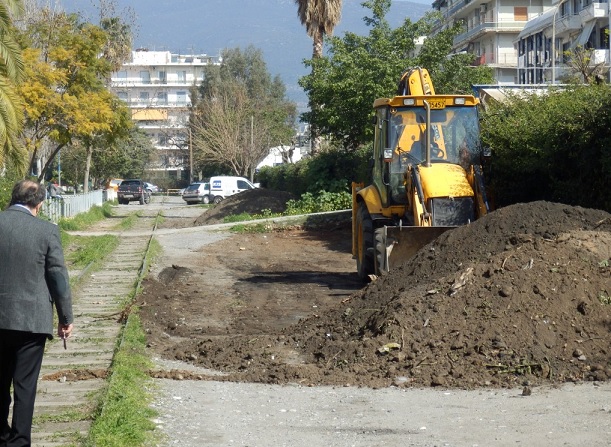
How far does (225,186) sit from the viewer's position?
62.5 meters

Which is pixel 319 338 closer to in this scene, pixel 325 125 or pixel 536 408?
pixel 536 408

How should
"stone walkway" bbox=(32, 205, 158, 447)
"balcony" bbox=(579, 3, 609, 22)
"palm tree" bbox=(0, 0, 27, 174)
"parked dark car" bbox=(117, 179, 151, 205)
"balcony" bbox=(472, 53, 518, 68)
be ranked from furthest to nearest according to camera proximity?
1. "balcony" bbox=(472, 53, 518, 68)
2. "parked dark car" bbox=(117, 179, 151, 205)
3. "balcony" bbox=(579, 3, 609, 22)
4. "palm tree" bbox=(0, 0, 27, 174)
5. "stone walkway" bbox=(32, 205, 158, 447)

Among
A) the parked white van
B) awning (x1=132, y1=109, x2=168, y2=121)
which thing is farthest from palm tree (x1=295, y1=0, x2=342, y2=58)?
awning (x1=132, y1=109, x2=168, y2=121)

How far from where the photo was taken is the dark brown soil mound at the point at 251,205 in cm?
4069

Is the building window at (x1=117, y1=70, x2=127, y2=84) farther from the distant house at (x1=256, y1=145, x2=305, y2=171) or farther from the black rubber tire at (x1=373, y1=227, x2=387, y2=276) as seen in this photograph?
the black rubber tire at (x1=373, y1=227, x2=387, y2=276)

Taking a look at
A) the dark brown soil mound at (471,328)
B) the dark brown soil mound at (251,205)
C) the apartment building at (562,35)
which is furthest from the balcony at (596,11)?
the dark brown soil mound at (471,328)

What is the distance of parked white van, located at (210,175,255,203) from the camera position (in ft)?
202

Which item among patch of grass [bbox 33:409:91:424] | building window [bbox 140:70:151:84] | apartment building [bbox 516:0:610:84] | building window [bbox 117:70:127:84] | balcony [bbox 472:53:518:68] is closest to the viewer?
patch of grass [bbox 33:409:91:424]

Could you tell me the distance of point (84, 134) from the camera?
126ft

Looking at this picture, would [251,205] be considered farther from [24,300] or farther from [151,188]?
[151,188]

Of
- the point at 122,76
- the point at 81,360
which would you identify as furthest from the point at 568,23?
the point at 122,76

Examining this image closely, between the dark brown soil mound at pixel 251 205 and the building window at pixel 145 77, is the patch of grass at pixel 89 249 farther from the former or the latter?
the building window at pixel 145 77

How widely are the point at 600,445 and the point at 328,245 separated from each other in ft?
68.8

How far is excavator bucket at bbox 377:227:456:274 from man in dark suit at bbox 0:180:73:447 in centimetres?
927
